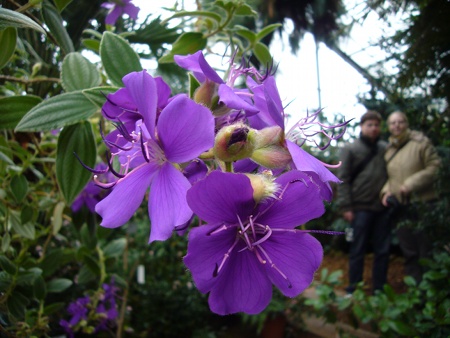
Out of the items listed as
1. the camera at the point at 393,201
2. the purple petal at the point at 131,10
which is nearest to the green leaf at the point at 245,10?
the purple petal at the point at 131,10

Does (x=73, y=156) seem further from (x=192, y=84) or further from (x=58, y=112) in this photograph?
(x=192, y=84)

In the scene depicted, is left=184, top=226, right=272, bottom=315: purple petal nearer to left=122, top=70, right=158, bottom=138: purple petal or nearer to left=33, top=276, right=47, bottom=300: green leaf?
left=122, top=70, right=158, bottom=138: purple petal

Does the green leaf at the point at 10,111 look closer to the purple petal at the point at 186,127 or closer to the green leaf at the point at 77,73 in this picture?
the green leaf at the point at 77,73

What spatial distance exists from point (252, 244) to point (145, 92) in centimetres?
14

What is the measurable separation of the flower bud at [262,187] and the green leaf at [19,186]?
52 centimetres

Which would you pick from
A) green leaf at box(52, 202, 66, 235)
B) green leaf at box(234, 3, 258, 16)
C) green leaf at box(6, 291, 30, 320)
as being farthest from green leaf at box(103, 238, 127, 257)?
green leaf at box(234, 3, 258, 16)

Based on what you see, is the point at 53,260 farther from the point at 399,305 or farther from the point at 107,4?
the point at 399,305

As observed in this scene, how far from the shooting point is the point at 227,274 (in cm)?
35

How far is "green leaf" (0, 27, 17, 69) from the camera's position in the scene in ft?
1.67

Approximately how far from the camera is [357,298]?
173 cm

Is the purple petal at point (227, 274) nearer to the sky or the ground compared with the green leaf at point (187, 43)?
nearer to the ground

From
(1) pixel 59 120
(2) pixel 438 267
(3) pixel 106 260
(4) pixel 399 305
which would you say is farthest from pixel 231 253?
(4) pixel 399 305

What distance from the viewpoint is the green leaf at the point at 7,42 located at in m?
0.51

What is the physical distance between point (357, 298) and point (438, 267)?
0.54 metres
